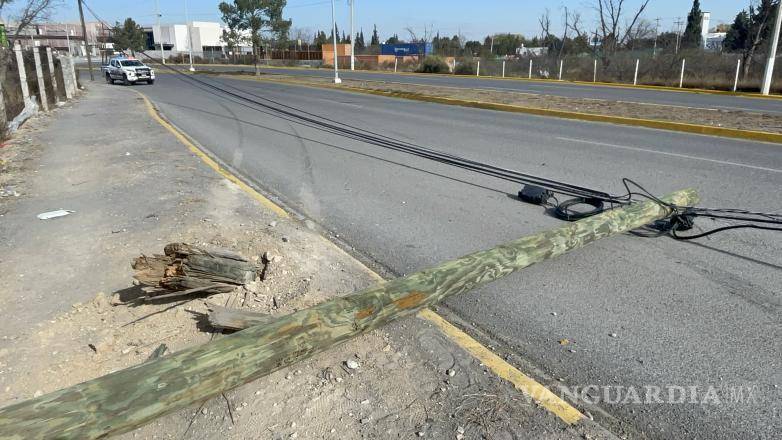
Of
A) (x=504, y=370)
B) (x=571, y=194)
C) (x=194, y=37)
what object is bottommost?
(x=504, y=370)

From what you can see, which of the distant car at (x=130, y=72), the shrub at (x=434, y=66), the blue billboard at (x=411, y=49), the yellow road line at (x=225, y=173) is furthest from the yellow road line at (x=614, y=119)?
the blue billboard at (x=411, y=49)

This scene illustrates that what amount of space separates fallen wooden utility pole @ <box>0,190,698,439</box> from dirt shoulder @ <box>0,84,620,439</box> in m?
0.26

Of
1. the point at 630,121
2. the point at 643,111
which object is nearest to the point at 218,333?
the point at 630,121

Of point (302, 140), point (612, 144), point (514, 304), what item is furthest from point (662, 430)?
point (302, 140)

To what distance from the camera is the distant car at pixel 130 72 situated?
3169 cm

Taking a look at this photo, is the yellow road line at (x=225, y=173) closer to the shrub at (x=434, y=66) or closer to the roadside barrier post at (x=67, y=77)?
the roadside barrier post at (x=67, y=77)

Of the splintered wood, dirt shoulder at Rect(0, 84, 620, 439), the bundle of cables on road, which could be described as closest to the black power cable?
the bundle of cables on road

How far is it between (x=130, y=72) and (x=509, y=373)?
33995mm

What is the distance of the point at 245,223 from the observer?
18.5ft

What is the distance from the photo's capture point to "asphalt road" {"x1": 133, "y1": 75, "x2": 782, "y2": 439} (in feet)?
9.87

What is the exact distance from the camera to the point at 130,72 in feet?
104

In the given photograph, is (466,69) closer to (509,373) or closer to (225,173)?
(225,173)

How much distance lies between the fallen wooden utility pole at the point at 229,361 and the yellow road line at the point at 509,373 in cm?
26

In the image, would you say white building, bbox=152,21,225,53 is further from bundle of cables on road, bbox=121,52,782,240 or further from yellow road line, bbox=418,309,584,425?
yellow road line, bbox=418,309,584,425
